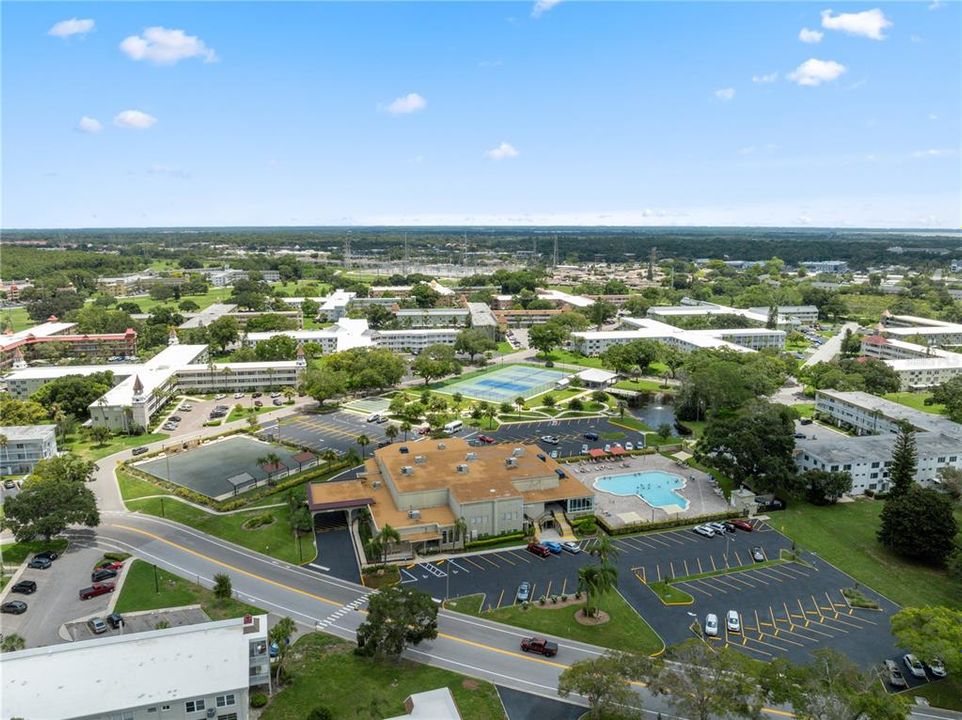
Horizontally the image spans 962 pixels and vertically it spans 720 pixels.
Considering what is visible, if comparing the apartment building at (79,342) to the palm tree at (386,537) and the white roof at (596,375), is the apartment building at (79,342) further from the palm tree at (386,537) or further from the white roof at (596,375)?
the palm tree at (386,537)

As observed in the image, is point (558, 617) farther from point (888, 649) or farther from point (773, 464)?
point (773, 464)

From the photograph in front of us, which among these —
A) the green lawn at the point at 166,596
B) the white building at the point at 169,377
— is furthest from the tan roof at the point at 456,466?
the white building at the point at 169,377

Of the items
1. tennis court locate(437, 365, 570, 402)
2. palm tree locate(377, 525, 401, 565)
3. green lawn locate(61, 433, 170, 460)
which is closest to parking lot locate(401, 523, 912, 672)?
palm tree locate(377, 525, 401, 565)

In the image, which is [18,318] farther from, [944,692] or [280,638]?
[944,692]

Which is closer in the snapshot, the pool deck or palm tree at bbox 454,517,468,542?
palm tree at bbox 454,517,468,542

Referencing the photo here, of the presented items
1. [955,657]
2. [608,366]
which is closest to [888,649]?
[955,657]

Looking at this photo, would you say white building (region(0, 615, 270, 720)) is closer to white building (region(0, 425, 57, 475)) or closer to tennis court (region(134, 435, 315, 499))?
tennis court (region(134, 435, 315, 499))
